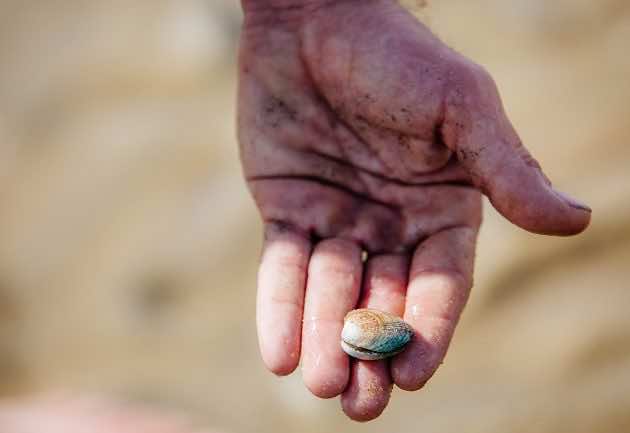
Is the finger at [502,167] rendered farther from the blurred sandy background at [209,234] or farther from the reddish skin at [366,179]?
the blurred sandy background at [209,234]

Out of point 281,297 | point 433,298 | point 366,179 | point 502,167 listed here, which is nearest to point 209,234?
point 366,179

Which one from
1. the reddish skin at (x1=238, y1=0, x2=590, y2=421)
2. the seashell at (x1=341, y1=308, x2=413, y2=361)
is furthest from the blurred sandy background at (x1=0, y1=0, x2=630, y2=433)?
the seashell at (x1=341, y1=308, x2=413, y2=361)

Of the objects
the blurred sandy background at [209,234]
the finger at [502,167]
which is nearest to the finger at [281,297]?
the finger at [502,167]

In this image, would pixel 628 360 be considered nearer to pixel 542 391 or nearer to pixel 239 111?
pixel 542 391

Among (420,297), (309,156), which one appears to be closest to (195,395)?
(309,156)

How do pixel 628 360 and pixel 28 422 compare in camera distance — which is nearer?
pixel 28 422

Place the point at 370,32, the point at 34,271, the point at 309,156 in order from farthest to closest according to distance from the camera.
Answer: the point at 34,271 < the point at 309,156 < the point at 370,32
